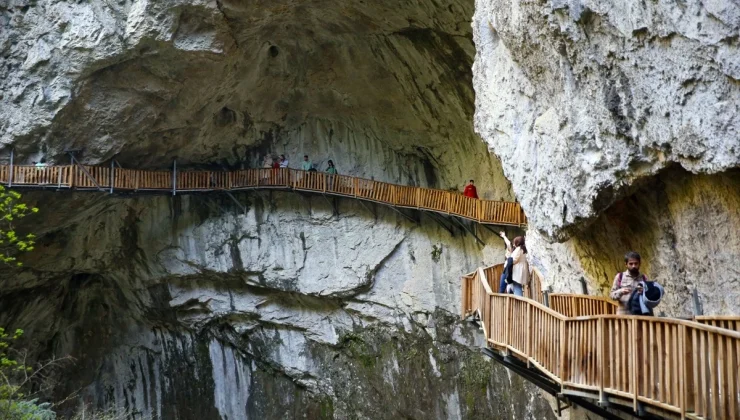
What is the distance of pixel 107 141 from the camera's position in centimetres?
1938

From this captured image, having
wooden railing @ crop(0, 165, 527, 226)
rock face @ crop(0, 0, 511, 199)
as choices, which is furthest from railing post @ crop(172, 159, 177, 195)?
rock face @ crop(0, 0, 511, 199)

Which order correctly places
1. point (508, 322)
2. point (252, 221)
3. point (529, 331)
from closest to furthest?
point (529, 331) < point (508, 322) < point (252, 221)

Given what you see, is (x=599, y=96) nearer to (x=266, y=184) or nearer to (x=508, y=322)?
(x=508, y=322)

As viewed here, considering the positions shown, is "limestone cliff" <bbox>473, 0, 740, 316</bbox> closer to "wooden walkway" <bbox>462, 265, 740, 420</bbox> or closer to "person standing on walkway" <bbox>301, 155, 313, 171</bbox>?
"wooden walkway" <bbox>462, 265, 740, 420</bbox>

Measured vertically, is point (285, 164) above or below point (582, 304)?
above

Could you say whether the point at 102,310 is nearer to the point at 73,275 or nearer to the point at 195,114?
the point at 73,275

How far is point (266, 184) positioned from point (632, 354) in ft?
52.8

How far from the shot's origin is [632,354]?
666 centimetres

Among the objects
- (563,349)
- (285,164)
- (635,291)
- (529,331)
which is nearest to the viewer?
(635,291)

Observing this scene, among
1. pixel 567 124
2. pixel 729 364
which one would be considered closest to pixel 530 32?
pixel 567 124

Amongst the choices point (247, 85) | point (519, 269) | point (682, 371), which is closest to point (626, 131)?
point (682, 371)

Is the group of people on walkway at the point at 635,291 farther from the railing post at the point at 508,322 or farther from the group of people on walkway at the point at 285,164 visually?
the group of people on walkway at the point at 285,164

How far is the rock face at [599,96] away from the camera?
6.73 meters

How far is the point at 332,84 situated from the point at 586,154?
13744 mm
